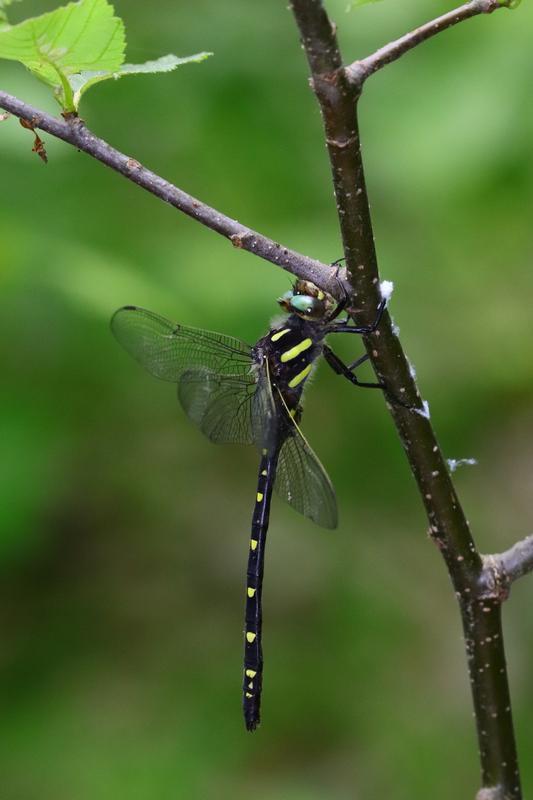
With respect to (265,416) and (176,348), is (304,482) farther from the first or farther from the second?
(176,348)

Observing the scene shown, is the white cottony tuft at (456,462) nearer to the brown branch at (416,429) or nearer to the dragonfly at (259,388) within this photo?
the brown branch at (416,429)

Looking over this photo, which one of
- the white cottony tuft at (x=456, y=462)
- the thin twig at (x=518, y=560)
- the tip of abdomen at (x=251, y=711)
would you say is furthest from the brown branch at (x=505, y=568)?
the tip of abdomen at (x=251, y=711)

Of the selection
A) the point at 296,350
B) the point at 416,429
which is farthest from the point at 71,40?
the point at 296,350

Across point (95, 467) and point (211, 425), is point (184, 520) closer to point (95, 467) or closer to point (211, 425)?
point (95, 467)

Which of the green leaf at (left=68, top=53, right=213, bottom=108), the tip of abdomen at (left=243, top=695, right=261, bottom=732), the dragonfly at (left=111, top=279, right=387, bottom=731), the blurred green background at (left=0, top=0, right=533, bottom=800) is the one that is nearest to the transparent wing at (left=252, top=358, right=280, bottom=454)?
the dragonfly at (left=111, top=279, right=387, bottom=731)

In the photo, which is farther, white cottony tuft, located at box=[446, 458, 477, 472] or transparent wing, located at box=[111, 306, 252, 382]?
transparent wing, located at box=[111, 306, 252, 382]

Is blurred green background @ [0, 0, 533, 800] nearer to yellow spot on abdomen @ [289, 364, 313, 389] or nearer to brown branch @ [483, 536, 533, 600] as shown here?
yellow spot on abdomen @ [289, 364, 313, 389]
